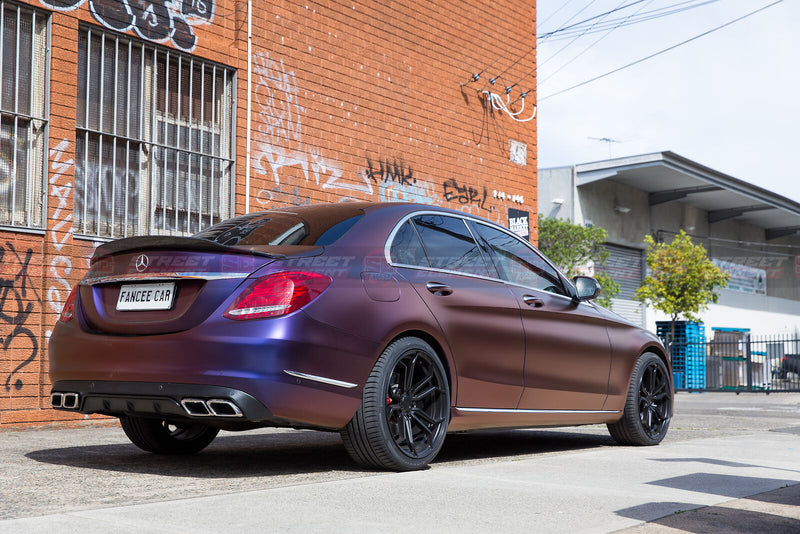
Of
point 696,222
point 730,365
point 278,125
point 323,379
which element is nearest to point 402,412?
point 323,379

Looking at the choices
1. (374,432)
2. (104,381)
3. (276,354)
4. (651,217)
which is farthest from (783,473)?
(651,217)

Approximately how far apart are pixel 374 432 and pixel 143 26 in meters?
6.12

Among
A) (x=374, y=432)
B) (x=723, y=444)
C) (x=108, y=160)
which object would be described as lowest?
(x=723, y=444)

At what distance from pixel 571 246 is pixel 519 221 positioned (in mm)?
11514

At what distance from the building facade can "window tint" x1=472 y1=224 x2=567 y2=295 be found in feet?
72.2

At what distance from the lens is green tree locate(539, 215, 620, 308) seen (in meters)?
25.5

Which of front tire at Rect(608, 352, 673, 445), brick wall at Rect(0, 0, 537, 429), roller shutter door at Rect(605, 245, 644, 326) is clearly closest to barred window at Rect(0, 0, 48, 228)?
brick wall at Rect(0, 0, 537, 429)

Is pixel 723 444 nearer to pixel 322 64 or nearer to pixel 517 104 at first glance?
pixel 322 64

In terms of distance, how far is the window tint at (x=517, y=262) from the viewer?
5.68m

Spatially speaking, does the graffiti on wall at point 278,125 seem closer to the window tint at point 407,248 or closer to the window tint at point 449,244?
the window tint at point 449,244

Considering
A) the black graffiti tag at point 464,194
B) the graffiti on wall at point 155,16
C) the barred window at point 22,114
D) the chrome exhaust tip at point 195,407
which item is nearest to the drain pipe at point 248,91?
the graffiti on wall at point 155,16

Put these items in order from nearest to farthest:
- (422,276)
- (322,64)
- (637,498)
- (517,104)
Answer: (637,498)
(422,276)
(322,64)
(517,104)

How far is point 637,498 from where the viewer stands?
13.0ft

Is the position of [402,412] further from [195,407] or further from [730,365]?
[730,365]
